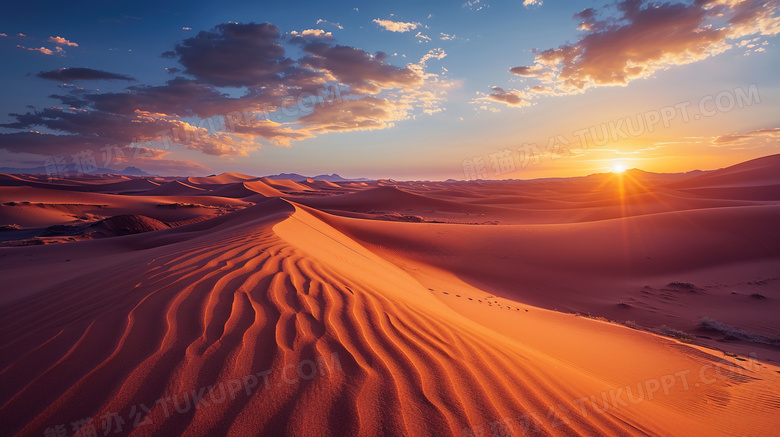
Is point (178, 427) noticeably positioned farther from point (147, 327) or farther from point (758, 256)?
point (758, 256)

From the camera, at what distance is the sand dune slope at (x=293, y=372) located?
175 centimetres

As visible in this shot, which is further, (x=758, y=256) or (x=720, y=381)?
(x=758, y=256)

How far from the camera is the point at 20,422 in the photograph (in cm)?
162

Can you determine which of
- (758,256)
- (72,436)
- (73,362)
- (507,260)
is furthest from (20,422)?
(758,256)

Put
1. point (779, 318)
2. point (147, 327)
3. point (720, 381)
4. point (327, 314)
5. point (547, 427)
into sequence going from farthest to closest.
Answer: point (779, 318) < point (720, 381) < point (327, 314) < point (147, 327) < point (547, 427)

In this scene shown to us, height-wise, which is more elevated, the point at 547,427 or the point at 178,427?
the point at 178,427

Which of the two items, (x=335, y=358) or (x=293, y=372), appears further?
(x=335, y=358)

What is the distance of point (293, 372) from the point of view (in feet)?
7.03

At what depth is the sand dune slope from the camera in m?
1.75

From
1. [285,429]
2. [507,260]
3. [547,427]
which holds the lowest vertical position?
[507,260]

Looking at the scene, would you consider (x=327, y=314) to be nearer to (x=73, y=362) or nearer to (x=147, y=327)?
(x=147, y=327)

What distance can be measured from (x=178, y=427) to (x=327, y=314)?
149 centimetres

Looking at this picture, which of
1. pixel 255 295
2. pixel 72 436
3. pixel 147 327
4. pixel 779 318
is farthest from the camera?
pixel 779 318

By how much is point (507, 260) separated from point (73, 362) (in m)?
11.4
